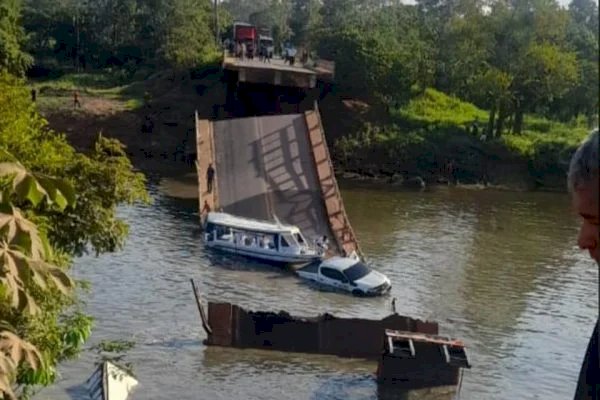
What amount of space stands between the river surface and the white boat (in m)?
0.61

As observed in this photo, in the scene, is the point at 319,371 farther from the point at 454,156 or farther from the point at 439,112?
the point at 439,112

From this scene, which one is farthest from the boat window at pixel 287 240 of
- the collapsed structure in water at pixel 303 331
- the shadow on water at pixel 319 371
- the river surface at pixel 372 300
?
the shadow on water at pixel 319 371

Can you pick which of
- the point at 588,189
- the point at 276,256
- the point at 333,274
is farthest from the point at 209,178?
the point at 588,189

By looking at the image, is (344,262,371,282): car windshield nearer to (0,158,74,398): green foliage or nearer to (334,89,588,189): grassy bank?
(0,158,74,398): green foliage

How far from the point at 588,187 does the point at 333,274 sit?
28.0m

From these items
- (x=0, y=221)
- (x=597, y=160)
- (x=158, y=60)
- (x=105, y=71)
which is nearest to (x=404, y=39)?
(x=158, y=60)

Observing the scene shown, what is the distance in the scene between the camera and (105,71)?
229 feet

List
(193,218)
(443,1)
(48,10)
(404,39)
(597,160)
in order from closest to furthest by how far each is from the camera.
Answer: (597,160), (193,218), (404,39), (48,10), (443,1)

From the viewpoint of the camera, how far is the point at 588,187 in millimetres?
2262

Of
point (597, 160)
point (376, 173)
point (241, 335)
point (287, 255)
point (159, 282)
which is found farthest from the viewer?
point (376, 173)

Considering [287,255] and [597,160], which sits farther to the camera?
[287,255]

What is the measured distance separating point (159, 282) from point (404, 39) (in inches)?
1419

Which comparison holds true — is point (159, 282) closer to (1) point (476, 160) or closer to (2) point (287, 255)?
(2) point (287, 255)

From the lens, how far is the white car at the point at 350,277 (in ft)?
96.6
